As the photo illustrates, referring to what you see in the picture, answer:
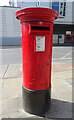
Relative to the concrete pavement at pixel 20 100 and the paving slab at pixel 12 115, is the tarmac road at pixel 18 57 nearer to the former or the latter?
the concrete pavement at pixel 20 100

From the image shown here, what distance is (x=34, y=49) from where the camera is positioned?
221cm

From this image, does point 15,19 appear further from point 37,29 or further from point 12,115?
point 12,115

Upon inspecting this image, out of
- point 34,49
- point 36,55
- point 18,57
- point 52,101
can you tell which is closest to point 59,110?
point 52,101

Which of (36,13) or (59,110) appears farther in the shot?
(59,110)

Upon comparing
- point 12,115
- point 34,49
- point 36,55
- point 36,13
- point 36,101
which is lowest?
point 12,115

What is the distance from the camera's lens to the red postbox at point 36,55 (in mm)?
2102

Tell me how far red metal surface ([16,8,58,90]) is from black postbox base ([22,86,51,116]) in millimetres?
103

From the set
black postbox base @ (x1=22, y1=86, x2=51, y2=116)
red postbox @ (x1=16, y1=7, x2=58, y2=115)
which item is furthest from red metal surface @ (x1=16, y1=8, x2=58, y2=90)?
black postbox base @ (x1=22, y1=86, x2=51, y2=116)

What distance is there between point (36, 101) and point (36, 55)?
95 centimetres

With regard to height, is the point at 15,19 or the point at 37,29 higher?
the point at 15,19

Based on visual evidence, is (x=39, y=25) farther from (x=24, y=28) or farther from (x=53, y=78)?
(x=53, y=78)

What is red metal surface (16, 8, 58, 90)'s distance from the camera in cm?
209

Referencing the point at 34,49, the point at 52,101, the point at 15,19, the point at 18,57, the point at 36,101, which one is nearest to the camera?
the point at 34,49

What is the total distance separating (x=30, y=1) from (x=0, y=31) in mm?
6324
